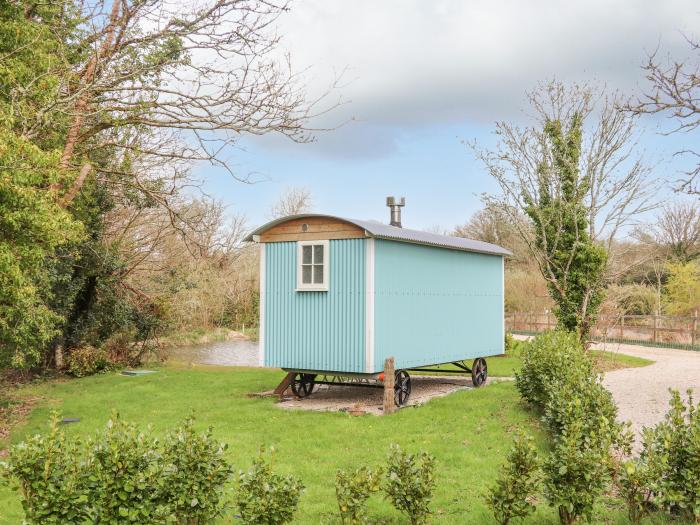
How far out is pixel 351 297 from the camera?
10539 mm

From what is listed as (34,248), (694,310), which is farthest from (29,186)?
(694,310)

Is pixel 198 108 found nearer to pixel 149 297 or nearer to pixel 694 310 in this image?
pixel 149 297

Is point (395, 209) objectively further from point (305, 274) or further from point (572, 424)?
point (572, 424)

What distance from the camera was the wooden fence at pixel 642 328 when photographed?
23.0 metres

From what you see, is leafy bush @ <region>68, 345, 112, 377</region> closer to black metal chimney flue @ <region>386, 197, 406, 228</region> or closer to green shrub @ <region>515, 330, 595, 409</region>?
black metal chimney flue @ <region>386, 197, 406, 228</region>

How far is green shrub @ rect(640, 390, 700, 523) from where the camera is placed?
486 cm

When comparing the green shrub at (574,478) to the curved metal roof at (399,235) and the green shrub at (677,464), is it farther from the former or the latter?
the curved metal roof at (399,235)

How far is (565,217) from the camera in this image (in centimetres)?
1591

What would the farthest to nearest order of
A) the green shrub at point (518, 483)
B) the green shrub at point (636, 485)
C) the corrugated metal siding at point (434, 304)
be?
the corrugated metal siding at point (434, 304) → the green shrub at point (636, 485) → the green shrub at point (518, 483)

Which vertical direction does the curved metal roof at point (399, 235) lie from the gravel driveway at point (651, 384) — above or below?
above

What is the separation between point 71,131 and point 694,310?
23.4m

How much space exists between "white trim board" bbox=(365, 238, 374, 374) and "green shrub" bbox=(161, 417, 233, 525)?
230 inches

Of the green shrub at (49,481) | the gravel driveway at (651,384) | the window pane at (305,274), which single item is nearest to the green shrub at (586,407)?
the gravel driveway at (651,384)

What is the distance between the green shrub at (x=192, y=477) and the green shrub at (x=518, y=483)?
80.7 inches
